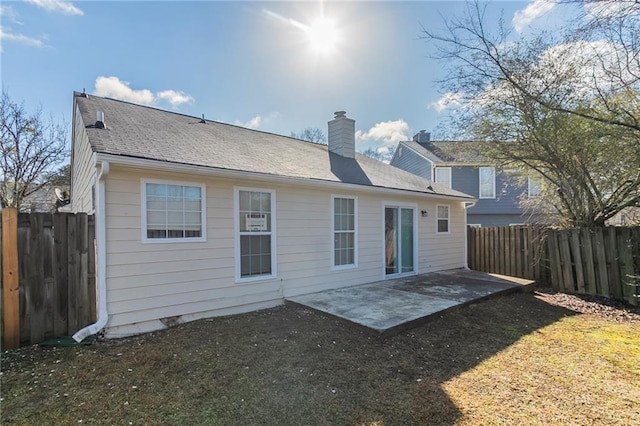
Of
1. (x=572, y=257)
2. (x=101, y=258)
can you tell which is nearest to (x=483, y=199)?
(x=572, y=257)

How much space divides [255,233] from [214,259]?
885 millimetres

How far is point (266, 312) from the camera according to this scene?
5.71m

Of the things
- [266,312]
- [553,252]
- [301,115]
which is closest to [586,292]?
[553,252]

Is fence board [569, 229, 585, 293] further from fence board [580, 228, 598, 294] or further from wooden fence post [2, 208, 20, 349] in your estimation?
wooden fence post [2, 208, 20, 349]

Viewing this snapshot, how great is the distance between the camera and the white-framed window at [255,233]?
5.69 m

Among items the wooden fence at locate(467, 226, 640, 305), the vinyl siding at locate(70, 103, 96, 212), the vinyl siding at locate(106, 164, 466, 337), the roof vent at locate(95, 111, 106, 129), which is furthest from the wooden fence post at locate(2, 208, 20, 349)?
the wooden fence at locate(467, 226, 640, 305)

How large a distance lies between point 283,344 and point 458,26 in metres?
6.96

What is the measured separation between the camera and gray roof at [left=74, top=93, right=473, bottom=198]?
199 inches

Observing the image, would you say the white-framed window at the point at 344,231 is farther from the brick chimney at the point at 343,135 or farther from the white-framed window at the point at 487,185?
the white-framed window at the point at 487,185

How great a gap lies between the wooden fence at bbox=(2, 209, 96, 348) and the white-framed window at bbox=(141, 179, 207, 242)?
32.3 inches

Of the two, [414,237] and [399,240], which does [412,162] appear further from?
[399,240]

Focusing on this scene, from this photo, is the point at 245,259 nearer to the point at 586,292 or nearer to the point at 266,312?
the point at 266,312

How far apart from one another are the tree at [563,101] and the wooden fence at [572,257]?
2.08ft

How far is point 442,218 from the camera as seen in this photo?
393 inches
